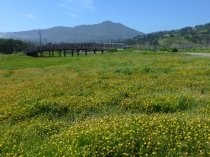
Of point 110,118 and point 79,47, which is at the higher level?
point 110,118

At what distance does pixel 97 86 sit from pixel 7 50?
168 meters

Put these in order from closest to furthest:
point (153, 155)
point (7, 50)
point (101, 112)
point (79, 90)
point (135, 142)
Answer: point (153, 155), point (135, 142), point (101, 112), point (79, 90), point (7, 50)

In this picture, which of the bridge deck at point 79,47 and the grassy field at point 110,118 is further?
the bridge deck at point 79,47

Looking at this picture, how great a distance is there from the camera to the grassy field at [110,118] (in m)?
11.4

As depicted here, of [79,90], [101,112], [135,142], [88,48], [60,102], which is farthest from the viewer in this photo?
[88,48]

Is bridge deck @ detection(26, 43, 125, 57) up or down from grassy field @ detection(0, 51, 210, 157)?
down

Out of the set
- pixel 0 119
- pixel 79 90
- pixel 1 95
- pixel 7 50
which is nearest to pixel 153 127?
pixel 0 119

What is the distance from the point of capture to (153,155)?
10734mm

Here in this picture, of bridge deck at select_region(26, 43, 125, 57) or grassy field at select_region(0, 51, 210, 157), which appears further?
bridge deck at select_region(26, 43, 125, 57)

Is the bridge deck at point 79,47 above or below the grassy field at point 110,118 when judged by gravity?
below

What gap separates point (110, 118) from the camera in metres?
Result: 14.7

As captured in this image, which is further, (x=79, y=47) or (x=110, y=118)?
(x=79, y=47)

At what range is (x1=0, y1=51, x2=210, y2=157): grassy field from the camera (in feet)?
37.2

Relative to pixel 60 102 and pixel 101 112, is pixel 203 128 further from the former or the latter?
pixel 60 102
